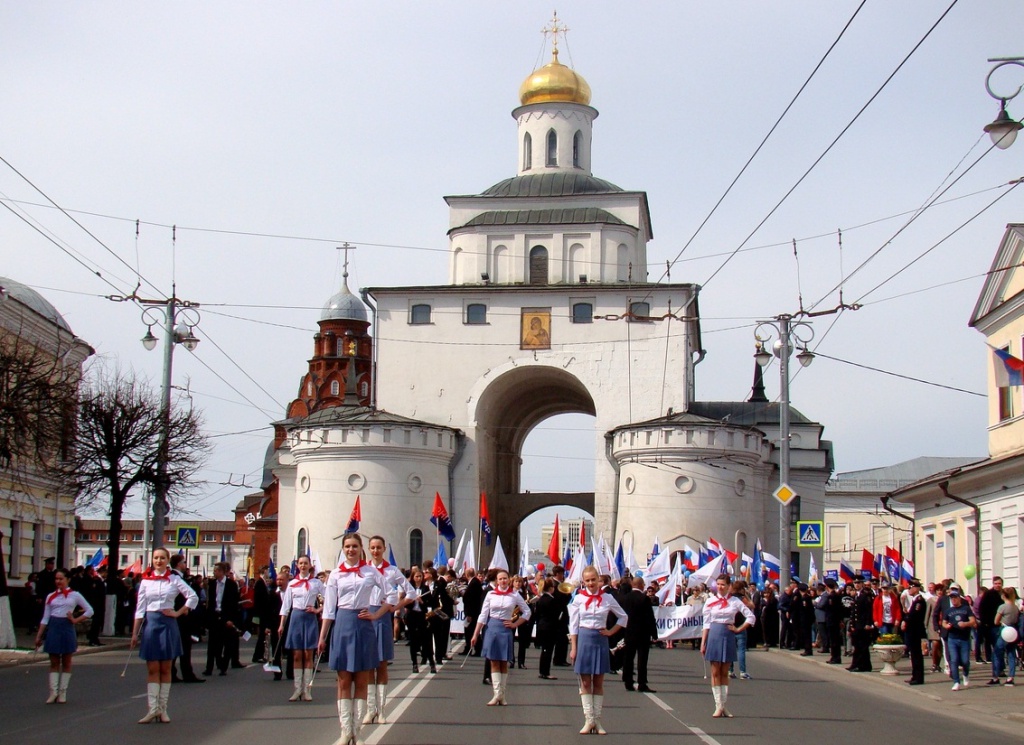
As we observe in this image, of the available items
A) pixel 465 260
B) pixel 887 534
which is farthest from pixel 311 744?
pixel 887 534

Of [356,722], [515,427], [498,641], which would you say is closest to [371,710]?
[356,722]

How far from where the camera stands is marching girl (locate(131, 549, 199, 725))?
45.1 feet

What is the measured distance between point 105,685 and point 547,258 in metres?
40.4

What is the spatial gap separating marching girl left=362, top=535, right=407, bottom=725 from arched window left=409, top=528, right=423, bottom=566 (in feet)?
120

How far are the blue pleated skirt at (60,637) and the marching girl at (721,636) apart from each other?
7216 millimetres

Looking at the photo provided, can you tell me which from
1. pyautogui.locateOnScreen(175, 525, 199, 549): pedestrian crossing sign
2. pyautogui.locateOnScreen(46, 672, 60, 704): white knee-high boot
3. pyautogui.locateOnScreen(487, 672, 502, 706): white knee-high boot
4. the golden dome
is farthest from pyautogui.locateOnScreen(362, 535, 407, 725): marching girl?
the golden dome

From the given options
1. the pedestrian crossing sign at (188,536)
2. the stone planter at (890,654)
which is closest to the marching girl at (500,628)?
the stone planter at (890,654)

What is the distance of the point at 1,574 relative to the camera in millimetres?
22875

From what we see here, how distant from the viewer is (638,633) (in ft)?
63.1

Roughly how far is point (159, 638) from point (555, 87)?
4997 cm

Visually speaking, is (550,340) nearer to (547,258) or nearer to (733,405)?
(547,258)

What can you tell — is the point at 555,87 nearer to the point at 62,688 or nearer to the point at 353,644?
the point at 62,688

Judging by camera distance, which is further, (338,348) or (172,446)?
(338,348)

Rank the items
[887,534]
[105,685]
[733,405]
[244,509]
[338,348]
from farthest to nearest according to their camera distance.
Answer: [244,509], [338,348], [887,534], [733,405], [105,685]
